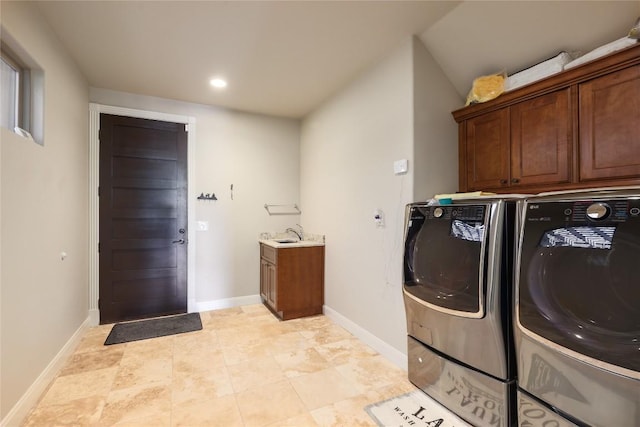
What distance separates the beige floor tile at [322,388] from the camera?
Answer: 1976mm

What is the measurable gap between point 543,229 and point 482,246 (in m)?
0.29

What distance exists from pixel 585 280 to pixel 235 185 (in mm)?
3528

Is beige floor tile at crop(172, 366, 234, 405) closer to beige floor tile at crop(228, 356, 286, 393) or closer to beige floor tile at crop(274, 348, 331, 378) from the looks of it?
beige floor tile at crop(228, 356, 286, 393)

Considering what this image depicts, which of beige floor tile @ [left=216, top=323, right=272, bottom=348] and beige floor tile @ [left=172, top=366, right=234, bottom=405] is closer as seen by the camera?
beige floor tile @ [left=172, top=366, right=234, bottom=405]

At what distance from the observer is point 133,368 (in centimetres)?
238

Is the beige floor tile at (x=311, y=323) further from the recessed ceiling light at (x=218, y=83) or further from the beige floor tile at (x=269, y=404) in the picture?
the recessed ceiling light at (x=218, y=83)

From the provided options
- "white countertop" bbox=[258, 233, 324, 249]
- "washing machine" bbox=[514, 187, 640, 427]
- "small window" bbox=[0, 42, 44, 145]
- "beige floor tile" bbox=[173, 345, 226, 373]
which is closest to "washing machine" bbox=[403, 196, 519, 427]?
"washing machine" bbox=[514, 187, 640, 427]

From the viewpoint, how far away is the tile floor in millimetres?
1819

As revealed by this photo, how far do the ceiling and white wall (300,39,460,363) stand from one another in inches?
9.1

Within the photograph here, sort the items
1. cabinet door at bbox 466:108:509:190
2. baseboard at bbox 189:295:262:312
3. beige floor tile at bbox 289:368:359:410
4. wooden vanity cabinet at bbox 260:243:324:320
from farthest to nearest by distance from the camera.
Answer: baseboard at bbox 189:295:262:312
wooden vanity cabinet at bbox 260:243:324:320
cabinet door at bbox 466:108:509:190
beige floor tile at bbox 289:368:359:410

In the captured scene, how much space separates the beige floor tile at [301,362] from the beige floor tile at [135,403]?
0.83 m

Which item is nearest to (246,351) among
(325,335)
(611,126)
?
(325,335)

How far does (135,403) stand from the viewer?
194 centimetres

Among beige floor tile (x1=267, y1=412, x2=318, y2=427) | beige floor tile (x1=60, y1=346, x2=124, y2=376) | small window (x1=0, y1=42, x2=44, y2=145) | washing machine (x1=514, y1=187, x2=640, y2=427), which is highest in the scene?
small window (x1=0, y1=42, x2=44, y2=145)
